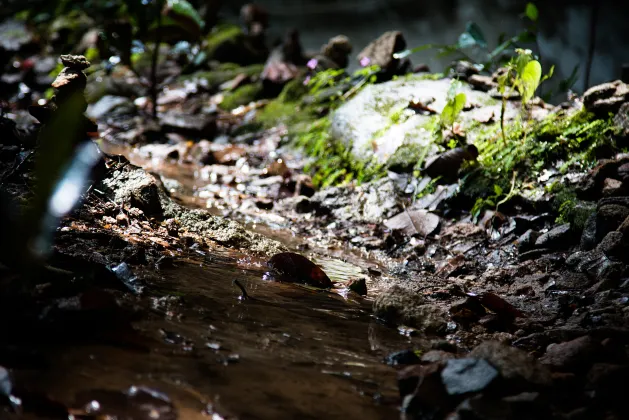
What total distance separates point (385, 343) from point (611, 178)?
2335 mm

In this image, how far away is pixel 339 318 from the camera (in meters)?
2.15

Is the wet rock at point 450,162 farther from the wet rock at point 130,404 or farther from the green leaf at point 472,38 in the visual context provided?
the wet rock at point 130,404

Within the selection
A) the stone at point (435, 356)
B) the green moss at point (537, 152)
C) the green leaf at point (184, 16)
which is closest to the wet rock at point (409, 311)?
the stone at point (435, 356)

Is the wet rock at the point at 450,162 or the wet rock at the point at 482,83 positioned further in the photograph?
the wet rock at the point at 482,83

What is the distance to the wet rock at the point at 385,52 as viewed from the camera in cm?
670

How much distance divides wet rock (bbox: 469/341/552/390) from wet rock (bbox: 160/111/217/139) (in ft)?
21.0

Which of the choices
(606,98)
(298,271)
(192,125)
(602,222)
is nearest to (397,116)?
(606,98)

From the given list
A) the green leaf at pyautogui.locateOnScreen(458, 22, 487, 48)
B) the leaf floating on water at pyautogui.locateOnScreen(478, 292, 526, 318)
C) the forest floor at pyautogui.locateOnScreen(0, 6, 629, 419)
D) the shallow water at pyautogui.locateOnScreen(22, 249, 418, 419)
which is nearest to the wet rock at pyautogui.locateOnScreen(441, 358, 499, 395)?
the forest floor at pyautogui.locateOnScreen(0, 6, 629, 419)

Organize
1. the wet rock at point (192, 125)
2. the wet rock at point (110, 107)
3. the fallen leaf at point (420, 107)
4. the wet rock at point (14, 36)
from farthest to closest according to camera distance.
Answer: the wet rock at point (14, 36) → the wet rock at point (110, 107) → the wet rock at point (192, 125) → the fallen leaf at point (420, 107)

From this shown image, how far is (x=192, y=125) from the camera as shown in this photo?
744 centimetres

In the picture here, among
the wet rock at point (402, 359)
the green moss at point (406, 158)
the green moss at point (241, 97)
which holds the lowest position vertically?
the green moss at point (241, 97)

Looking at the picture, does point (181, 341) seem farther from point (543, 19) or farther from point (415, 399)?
point (543, 19)

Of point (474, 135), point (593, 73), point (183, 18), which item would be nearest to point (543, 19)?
point (593, 73)

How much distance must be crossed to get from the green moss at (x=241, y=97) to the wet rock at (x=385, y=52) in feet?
7.81
